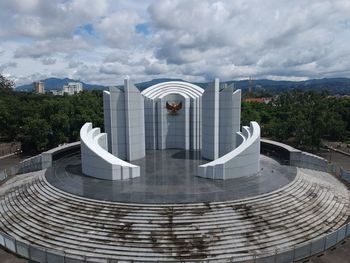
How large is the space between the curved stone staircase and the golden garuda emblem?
56.2 ft

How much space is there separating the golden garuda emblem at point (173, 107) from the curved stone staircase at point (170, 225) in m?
17.1

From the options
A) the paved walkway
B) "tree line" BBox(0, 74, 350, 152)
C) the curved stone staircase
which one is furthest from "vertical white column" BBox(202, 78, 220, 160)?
"tree line" BBox(0, 74, 350, 152)

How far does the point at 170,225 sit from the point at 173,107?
65.7 feet

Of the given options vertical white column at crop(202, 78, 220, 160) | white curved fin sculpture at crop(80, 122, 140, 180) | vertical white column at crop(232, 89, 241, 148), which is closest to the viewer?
white curved fin sculpture at crop(80, 122, 140, 180)

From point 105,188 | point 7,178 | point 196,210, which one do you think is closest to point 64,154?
point 7,178

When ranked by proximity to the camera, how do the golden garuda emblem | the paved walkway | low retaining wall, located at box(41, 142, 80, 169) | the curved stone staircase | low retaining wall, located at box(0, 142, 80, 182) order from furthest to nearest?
the golden garuda emblem < low retaining wall, located at box(41, 142, 80, 169) < low retaining wall, located at box(0, 142, 80, 182) < the paved walkway < the curved stone staircase

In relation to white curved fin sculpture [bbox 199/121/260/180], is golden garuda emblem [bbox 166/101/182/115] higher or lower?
higher

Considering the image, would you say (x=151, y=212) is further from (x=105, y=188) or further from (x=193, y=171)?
(x=193, y=171)

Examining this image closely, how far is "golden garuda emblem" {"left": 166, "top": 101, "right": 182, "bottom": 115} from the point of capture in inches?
1398

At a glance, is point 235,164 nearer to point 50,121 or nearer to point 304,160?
point 304,160

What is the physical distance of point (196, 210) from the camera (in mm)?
18516

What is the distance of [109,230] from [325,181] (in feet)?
66.2

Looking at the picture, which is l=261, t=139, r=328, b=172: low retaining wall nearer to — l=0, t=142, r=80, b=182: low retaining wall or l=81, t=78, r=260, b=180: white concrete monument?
l=81, t=78, r=260, b=180: white concrete monument

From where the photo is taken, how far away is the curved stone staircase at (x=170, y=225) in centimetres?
1620
